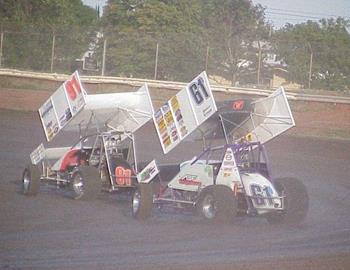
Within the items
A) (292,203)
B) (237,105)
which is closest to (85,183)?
(237,105)

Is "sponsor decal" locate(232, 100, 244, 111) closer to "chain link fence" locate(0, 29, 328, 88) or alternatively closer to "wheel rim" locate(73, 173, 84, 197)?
"wheel rim" locate(73, 173, 84, 197)

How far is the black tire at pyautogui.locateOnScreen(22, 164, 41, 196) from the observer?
17.9 meters

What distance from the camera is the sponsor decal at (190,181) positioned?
51.7ft

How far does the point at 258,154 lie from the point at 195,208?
133cm

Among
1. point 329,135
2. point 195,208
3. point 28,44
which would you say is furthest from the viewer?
point 28,44

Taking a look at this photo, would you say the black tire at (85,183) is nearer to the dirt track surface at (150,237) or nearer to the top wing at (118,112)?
the dirt track surface at (150,237)

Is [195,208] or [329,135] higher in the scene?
[195,208]

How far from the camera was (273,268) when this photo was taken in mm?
11109

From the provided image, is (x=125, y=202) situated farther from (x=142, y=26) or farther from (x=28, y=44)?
(x=142, y=26)

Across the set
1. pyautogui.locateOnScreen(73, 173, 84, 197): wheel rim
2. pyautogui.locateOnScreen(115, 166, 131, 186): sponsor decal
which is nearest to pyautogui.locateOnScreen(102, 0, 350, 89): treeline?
pyautogui.locateOnScreen(115, 166, 131, 186): sponsor decal

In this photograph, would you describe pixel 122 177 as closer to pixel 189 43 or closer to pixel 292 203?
pixel 292 203

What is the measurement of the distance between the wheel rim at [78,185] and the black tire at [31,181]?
2.47 feet

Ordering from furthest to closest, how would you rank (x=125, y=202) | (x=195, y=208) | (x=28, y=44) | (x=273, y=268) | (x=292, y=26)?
(x=292, y=26) < (x=28, y=44) < (x=125, y=202) < (x=195, y=208) < (x=273, y=268)

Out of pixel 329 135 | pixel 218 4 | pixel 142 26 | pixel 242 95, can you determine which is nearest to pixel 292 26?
pixel 218 4
